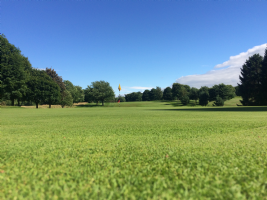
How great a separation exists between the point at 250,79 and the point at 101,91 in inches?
1976

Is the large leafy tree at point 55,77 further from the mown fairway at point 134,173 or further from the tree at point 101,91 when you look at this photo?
the mown fairway at point 134,173

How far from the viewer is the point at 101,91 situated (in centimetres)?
6012

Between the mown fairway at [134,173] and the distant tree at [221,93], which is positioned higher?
the distant tree at [221,93]

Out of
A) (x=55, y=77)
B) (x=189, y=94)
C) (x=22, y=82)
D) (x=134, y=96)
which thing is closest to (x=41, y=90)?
(x=22, y=82)

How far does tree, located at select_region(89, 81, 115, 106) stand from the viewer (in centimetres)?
5884

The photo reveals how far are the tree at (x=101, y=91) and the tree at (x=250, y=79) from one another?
44.1 m

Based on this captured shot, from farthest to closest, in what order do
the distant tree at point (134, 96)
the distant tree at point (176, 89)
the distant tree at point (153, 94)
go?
the distant tree at point (134, 96) → the distant tree at point (153, 94) → the distant tree at point (176, 89)

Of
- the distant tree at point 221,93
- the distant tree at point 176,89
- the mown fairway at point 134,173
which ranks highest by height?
the distant tree at point 176,89

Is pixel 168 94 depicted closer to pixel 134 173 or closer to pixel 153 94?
pixel 153 94

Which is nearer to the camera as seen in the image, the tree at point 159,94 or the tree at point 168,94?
the tree at point 168,94

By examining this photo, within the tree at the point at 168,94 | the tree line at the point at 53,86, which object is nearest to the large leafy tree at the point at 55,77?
the tree line at the point at 53,86

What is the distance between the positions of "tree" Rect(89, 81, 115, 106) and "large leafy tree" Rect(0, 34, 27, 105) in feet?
87.0

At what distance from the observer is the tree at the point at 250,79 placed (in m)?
45.5

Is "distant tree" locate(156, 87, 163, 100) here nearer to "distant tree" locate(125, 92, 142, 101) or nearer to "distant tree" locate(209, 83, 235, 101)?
"distant tree" locate(125, 92, 142, 101)
